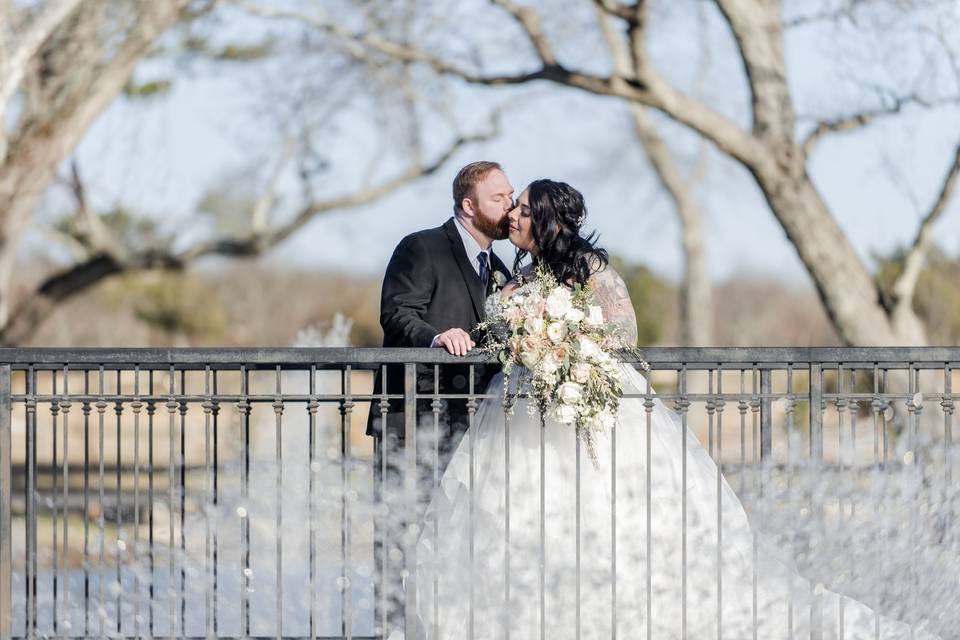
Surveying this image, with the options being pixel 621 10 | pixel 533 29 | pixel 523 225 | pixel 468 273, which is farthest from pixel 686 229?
pixel 523 225

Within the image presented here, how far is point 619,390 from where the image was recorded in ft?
14.7

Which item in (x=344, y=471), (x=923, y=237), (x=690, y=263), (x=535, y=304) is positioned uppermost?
(x=690, y=263)

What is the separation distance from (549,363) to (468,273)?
0.83m

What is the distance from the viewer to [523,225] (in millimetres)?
4672

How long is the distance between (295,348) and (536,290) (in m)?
0.86

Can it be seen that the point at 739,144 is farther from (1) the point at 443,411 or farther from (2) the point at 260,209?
(2) the point at 260,209

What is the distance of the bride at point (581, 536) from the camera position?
4602 millimetres

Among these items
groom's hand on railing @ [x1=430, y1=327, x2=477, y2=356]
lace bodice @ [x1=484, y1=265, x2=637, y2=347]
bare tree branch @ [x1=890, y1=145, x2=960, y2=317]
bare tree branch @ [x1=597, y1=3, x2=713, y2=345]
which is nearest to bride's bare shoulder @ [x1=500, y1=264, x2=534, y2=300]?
lace bodice @ [x1=484, y1=265, x2=637, y2=347]

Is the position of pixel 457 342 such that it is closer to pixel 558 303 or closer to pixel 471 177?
pixel 558 303

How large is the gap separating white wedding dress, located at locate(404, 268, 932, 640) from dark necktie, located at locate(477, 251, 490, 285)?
0.59 m

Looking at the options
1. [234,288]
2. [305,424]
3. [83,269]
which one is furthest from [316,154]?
[234,288]

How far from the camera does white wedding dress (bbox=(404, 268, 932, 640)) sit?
4.63 m

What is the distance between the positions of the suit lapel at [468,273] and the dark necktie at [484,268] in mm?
56

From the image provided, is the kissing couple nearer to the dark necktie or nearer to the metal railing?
the metal railing
